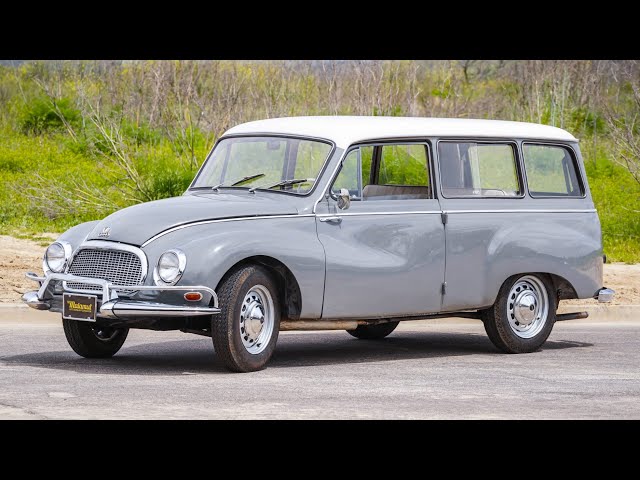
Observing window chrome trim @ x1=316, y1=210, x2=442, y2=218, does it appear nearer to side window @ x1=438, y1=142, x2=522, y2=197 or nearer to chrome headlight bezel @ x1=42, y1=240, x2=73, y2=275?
side window @ x1=438, y1=142, x2=522, y2=197

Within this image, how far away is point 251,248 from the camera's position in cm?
968

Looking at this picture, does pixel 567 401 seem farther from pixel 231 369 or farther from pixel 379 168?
pixel 379 168

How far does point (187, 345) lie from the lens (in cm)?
1205

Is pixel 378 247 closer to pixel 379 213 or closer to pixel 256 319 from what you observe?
pixel 379 213

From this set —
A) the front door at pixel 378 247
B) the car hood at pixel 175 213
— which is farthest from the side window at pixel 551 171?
the car hood at pixel 175 213

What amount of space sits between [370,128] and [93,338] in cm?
289

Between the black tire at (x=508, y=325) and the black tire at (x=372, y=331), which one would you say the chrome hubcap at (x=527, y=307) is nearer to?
the black tire at (x=508, y=325)

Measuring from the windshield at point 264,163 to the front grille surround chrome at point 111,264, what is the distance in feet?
4.99

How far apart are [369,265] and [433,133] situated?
1.50 m

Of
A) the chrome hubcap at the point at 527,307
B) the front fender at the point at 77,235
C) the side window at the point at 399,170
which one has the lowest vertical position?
the chrome hubcap at the point at 527,307

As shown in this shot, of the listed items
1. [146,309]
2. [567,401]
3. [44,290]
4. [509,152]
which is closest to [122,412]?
[146,309]

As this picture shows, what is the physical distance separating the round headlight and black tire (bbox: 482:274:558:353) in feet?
12.4

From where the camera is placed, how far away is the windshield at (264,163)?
35.2 feet

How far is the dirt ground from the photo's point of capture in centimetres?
1504
